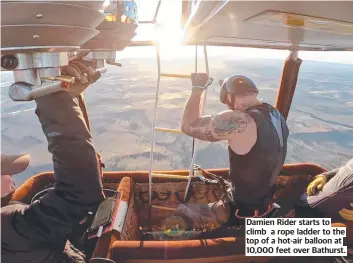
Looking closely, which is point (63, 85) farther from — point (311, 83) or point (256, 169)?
point (311, 83)

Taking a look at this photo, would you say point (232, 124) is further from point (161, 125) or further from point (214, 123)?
point (161, 125)

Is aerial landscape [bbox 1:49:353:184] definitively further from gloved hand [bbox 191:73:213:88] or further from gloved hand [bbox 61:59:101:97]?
gloved hand [bbox 61:59:101:97]

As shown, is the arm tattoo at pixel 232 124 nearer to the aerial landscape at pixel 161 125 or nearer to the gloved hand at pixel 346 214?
the gloved hand at pixel 346 214

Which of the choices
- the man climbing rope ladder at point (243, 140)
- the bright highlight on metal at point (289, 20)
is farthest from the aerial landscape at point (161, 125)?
the bright highlight on metal at point (289, 20)

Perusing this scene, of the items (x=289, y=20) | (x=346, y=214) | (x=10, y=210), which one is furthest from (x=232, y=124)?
(x=10, y=210)

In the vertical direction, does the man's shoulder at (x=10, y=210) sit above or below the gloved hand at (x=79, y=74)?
below

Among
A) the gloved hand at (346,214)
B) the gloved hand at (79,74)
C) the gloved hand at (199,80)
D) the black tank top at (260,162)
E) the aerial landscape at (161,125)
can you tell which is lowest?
the aerial landscape at (161,125)

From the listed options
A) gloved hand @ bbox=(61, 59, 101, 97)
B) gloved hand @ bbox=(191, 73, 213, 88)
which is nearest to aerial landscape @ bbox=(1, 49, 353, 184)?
gloved hand @ bbox=(191, 73, 213, 88)

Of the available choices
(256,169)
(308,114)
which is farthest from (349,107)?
(256,169)
